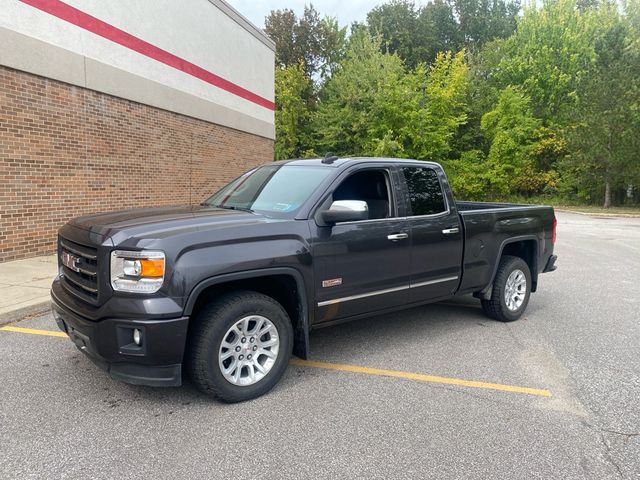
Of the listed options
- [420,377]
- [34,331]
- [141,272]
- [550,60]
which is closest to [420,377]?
[420,377]

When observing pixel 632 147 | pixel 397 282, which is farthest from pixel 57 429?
pixel 632 147

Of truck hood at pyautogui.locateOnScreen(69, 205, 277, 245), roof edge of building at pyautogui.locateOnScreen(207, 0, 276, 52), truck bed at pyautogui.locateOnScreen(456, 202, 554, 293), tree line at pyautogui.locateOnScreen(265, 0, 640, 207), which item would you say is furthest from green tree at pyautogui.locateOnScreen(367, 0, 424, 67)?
truck hood at pyautogui.locateOnScreen(69, 205, 277, 245)

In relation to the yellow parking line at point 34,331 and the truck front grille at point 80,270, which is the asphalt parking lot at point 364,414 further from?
the truck front grille at point 80,270

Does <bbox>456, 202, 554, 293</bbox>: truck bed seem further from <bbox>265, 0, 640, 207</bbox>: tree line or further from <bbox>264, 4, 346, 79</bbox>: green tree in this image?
<bbox>264, 4, 346, 79</bbox>: green tree

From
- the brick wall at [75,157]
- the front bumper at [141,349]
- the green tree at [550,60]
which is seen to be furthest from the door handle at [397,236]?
the green tree at [550,60]

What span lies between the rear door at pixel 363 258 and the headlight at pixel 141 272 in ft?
4.07

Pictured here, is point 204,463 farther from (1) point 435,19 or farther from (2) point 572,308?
(1) point 435,19

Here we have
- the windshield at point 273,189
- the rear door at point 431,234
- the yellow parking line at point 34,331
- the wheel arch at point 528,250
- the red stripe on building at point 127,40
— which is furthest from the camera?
the red stripe on building at point 127,40

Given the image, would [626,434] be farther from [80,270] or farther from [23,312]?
[23,312]

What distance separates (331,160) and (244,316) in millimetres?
1795

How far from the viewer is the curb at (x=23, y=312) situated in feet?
17.4

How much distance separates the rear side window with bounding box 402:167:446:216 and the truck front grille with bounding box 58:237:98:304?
2860 millimetres

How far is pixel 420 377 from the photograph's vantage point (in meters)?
4.04

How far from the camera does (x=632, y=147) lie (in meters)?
28.8
